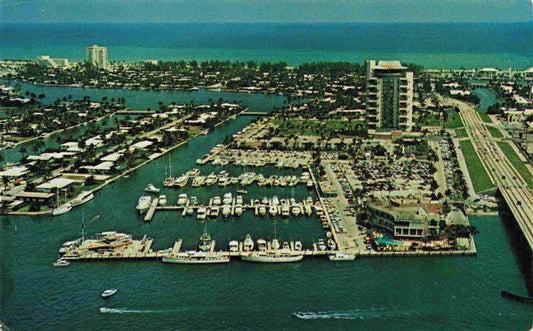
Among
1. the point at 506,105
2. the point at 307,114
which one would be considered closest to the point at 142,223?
the point at 307,114

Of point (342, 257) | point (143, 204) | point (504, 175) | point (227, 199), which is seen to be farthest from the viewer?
point (504, 175)

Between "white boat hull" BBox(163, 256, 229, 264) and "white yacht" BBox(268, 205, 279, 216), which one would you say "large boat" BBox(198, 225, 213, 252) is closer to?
"white boat hull" BBox(163, 256, 229, 264)

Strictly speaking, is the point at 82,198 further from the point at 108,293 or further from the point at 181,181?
the point at 108,293

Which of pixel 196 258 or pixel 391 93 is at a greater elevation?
pixel 391 93

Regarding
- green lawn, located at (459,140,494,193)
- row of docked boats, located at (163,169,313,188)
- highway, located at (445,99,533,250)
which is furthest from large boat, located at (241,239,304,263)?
green lawn, located at (459,140,494,193)

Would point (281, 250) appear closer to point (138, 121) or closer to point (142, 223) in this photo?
point (142, 223)

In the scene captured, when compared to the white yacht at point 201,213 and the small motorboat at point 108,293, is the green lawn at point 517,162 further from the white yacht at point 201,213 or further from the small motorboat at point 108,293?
the small motorboat at point 108,293

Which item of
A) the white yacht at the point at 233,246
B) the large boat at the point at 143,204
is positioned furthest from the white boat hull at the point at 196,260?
the large boat at the point at 143,204

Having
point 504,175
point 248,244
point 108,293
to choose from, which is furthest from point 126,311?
point 504,175
